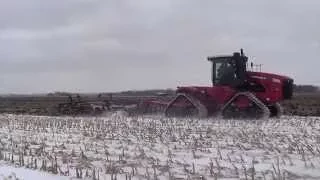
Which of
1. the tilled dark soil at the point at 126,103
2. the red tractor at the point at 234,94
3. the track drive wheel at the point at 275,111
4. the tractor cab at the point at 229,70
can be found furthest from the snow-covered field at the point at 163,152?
the tilled dark soil at the point at 126,103

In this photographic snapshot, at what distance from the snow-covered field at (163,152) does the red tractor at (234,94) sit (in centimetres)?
495

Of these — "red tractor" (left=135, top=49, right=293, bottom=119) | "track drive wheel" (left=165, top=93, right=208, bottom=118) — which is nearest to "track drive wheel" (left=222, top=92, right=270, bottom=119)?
"red tractor" (left=135, top=49, right=293, bottom=119)

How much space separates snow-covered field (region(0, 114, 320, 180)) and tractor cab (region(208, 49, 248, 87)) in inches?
242

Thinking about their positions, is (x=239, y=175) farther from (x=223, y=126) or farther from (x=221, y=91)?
(x=221, y=91)

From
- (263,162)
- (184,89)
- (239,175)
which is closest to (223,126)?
(184,89)

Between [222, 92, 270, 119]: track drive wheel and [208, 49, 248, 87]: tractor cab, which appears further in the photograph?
[208, 49, 248, 87]: tractor cab

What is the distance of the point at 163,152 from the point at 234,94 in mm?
12584

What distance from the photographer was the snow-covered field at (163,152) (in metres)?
11.2

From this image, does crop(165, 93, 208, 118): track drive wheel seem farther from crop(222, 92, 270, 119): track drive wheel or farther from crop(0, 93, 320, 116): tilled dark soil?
crop(0, 93, 320, 116): tilled dark soil

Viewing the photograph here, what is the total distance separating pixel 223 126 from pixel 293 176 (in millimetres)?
10145

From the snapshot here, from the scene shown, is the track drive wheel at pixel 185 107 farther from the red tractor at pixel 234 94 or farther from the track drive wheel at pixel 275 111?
the track drive wheel at pixel 275 111

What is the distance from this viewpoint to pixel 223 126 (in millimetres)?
20859

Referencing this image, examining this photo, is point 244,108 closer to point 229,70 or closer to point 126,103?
point 229,70

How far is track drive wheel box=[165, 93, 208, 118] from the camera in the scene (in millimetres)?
26250
